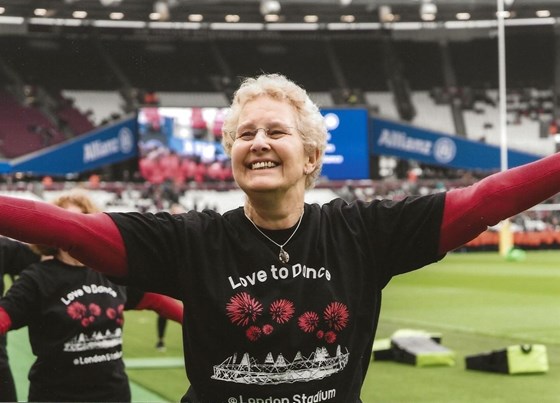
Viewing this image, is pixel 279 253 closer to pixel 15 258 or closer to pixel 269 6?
pixel 15 258

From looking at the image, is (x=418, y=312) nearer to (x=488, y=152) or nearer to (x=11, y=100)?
(x=488, y=152)

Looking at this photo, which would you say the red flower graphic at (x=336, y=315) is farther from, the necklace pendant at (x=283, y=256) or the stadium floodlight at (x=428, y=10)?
the stadium floodlight at (x=428, y=10)

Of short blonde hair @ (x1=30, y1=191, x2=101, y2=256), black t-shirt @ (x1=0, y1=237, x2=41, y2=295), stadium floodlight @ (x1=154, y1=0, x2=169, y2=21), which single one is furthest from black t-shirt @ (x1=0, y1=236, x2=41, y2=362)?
stadium floodlight @ (x1=154, y1=0, x2=169, y2=21)

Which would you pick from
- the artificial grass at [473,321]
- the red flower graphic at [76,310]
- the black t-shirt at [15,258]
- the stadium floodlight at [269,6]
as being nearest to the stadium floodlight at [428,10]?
the stadium floodlight at [269,6]

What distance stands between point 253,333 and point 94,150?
3405cm

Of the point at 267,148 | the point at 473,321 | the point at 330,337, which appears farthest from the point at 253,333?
the point at 473,321

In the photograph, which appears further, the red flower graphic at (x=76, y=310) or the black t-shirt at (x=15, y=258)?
the black t-shirt at (x=15, y=258)

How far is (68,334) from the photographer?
4.55m

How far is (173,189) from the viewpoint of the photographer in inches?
1310

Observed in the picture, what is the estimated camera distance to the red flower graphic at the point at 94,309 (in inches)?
181

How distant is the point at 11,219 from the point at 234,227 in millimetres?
651

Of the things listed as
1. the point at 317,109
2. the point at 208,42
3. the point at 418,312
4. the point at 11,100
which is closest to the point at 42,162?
the point at 11,100

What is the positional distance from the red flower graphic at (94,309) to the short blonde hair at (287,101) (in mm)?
1916

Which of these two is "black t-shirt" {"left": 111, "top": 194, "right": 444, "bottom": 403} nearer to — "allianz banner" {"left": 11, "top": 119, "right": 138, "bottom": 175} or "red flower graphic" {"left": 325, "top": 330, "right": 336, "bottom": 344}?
"red flower graphic" {"left": 325, "top": 330, "right": 336, "bottom": 344}
